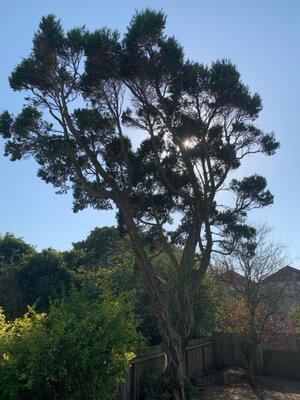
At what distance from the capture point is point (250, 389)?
41.9ft

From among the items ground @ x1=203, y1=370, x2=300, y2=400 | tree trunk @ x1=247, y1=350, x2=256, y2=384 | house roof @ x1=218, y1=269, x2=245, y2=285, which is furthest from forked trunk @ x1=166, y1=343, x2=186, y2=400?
house roof @ x1=218, y1=269, x2=245, y2=285

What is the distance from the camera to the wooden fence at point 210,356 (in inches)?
394

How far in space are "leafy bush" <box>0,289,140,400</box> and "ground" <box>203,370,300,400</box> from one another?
22.5ft

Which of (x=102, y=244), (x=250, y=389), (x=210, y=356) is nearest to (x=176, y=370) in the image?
(x=250, y=389)

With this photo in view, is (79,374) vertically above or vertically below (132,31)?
below

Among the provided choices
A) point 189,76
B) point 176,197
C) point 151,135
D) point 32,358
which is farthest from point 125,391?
point 189,76

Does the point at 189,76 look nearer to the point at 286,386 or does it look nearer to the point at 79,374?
the point at 79,374

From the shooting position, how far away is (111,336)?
5.89m

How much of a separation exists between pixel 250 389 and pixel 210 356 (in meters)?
3.20

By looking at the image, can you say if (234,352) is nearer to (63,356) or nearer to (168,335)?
(168,335)

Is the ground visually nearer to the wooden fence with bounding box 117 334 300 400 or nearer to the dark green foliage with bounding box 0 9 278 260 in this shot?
the wooden fence with bounding box 117 334 300 400

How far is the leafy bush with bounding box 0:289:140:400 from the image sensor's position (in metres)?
5.27

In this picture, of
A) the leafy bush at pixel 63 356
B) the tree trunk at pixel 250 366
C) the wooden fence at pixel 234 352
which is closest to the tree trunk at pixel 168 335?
the leafy bush at pixel 63 356

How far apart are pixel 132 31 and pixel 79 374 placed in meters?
8.12
